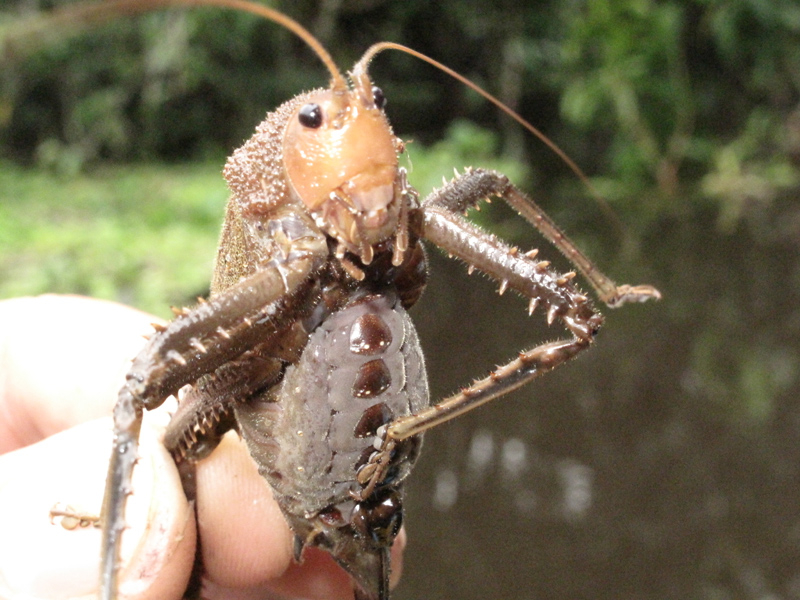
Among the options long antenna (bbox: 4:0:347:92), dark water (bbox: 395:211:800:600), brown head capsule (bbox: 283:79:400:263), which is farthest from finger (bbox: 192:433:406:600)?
long antenna (bbox: 4:0:347:92)

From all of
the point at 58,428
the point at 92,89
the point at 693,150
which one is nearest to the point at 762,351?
the point at 58,428

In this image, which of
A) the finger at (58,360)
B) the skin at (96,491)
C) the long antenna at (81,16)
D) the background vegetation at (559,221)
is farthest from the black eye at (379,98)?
the finger at (58,360)

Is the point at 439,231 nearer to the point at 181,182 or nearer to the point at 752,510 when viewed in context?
the point at 752,510

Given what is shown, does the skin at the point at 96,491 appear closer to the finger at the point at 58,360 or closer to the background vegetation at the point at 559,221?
the finger at the point at 58,360

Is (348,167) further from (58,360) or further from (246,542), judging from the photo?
(58,360)

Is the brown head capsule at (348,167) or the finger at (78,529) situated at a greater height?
A: the brown head capsule at (348,167)

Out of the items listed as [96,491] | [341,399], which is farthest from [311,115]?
[96,491]

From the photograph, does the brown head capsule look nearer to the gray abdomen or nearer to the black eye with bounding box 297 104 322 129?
the black eye with bounding box 297 104 322 129
